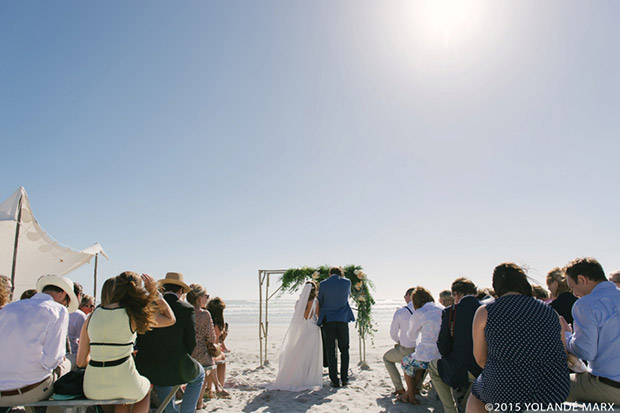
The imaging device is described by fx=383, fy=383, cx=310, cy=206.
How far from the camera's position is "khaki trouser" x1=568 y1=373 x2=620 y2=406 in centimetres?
297

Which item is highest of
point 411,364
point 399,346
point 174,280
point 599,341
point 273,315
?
point 174,280

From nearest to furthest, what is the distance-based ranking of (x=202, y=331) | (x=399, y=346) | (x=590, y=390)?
(x=590, y=390), (x=202, y=331), (x=399, y=346)

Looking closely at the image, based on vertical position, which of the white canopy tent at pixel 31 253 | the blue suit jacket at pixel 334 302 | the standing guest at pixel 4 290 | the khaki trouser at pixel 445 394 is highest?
the white canopy tent at pixel 31 253

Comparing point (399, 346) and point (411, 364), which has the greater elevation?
point (399, 346)

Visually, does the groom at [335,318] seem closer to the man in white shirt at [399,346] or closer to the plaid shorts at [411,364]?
the man in white shirt at [399,346]

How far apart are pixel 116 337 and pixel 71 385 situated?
2.33 ft

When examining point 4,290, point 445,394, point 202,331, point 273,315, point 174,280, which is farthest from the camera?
point 273,315

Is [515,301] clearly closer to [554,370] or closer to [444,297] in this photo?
[554,370]

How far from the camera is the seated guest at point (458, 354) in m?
4.15

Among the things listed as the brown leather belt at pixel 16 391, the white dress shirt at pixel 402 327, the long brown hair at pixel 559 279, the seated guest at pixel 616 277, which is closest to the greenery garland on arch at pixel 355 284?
the white dress shirt at pixel 402 327

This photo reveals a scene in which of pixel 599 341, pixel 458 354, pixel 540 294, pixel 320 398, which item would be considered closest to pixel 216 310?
pixel 320 398

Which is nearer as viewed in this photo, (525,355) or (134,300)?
(525,355)

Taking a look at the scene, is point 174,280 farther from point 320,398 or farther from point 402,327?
point 402,327

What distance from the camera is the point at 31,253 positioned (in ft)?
35.8
